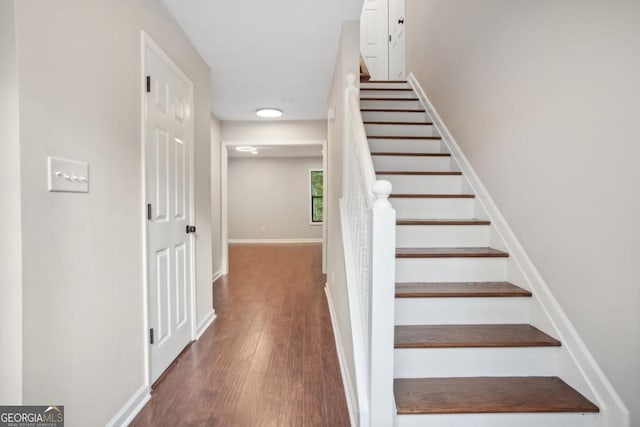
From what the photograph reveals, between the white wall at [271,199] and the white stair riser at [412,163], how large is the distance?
243 inches

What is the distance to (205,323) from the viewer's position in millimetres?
2914

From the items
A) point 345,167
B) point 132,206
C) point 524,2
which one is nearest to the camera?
point 132,206

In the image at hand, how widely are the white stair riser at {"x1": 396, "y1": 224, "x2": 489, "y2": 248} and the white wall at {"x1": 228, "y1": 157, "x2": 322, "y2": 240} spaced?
21.9 feet

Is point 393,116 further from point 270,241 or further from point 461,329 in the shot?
point 270,241

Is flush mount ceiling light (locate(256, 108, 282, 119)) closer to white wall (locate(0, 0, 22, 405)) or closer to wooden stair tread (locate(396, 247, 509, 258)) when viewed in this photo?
wooden stair tread (locate(396, 247, 509, 258))

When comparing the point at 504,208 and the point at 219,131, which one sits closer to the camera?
the point at 504,208

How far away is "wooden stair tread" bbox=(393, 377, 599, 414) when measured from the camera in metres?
1.37

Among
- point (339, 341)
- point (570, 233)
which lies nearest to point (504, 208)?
point (570, 233)

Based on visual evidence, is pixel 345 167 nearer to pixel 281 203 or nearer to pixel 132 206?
pixel 132 206

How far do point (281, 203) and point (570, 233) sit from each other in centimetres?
771

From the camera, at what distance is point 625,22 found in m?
1.22

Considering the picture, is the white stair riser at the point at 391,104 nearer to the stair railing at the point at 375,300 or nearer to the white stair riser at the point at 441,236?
the white stair riser at the point at 441,236

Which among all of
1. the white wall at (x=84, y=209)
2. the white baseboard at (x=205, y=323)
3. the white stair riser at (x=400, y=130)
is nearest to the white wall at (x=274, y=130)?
the white stair riser at (x=400, y=130)

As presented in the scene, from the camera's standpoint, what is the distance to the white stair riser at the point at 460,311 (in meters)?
1.79
